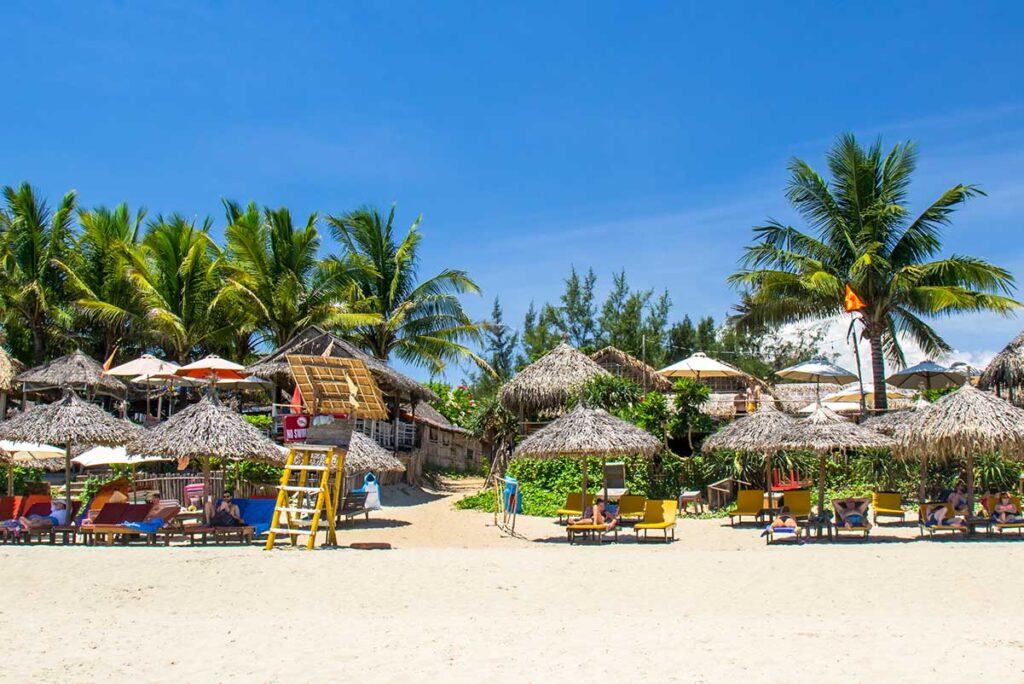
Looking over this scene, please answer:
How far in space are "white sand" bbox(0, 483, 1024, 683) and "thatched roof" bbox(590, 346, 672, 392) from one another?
14.8 metres

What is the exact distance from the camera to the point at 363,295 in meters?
29.7

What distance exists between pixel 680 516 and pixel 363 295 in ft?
48.6

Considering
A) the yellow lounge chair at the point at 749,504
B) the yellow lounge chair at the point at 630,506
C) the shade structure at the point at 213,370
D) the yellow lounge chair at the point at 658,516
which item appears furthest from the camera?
the shade structure at the point at 213,370

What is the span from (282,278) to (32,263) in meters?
7.55

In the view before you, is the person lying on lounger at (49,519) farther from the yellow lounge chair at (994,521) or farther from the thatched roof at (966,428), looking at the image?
the yellow lounge chair at (994,521)

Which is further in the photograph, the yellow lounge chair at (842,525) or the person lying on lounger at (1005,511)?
the person lying on lounger at (1005,511)

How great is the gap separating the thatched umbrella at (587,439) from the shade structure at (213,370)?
410 inches

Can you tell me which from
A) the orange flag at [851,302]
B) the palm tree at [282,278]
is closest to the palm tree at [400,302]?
the palm tree at [282,278]

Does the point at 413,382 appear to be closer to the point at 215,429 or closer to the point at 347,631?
the point at 215,429

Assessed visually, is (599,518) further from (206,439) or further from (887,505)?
(206,439)

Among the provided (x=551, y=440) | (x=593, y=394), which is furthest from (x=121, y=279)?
(x=551, y=440)

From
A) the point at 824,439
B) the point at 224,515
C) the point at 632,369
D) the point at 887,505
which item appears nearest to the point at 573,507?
the point at 824,439

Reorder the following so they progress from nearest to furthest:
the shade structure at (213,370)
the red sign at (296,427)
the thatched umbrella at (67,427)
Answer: the red sign at (296,427) < the thatched umbrella at (67,427) < the shade structure at (213,370)

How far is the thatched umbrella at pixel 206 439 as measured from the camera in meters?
14.4
